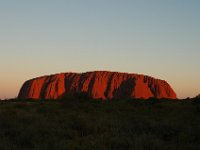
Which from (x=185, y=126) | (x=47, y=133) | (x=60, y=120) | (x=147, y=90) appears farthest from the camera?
(x=147, y=90)

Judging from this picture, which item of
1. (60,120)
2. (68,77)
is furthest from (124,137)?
(68,77)

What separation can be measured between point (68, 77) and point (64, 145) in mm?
133606

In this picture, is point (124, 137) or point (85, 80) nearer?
point (124, 137)

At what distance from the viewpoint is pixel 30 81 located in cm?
14475

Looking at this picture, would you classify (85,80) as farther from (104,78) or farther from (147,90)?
(147,90)

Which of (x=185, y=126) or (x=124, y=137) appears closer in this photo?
(x=124, y=137)

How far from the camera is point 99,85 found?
13325 centimetres

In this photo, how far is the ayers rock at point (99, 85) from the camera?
128725mm

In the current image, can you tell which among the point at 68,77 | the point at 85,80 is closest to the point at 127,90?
the point at 85,80

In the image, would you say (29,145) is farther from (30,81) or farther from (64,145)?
(30,81)

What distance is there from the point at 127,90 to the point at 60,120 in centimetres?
11418

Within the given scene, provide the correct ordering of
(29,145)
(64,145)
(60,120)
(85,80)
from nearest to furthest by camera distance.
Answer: (64,145) < (29,145) < (60,120) < (85,80)

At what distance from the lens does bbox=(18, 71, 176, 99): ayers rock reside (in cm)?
12873

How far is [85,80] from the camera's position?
13638cm
